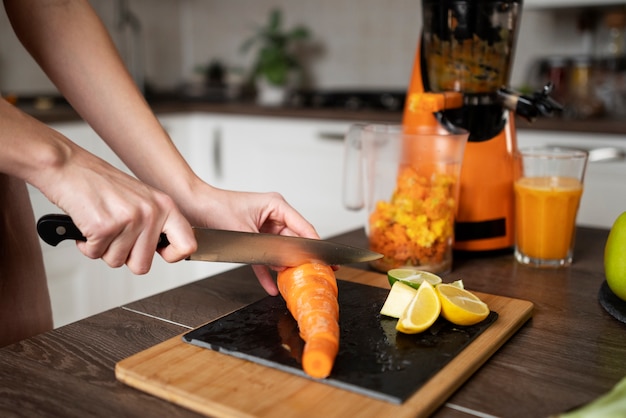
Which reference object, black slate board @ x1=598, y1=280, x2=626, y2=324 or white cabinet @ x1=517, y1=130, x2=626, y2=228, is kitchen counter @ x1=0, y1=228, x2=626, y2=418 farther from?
white cabinet @ x1=517, y1=130, x2=626, y2=228

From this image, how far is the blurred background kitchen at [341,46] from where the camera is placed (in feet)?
8.49

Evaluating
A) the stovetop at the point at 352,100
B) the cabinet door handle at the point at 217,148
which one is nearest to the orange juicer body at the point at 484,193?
the stovetop at the point at 352,100

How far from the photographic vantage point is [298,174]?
2.79m

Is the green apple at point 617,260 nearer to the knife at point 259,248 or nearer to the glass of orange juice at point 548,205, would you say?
the glass of orange juice at point 548,205

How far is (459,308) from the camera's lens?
788mm

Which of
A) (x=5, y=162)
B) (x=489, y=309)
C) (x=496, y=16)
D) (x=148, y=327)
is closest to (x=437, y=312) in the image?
(x=489, y=309)

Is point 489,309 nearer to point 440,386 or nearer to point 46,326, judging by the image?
point 440,386

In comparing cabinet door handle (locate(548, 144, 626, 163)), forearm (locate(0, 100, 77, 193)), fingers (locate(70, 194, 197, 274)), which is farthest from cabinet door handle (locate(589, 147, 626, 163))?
forearm (locate(0, 100, 77, 193))

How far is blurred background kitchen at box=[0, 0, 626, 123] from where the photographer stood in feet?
8.49

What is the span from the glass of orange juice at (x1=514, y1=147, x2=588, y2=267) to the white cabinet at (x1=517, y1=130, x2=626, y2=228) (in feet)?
3.66

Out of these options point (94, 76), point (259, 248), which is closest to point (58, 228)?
point (259, 248)

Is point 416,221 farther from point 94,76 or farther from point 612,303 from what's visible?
point 94,76

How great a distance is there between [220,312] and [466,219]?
0.49m

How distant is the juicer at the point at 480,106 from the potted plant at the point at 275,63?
1962 millimetres
